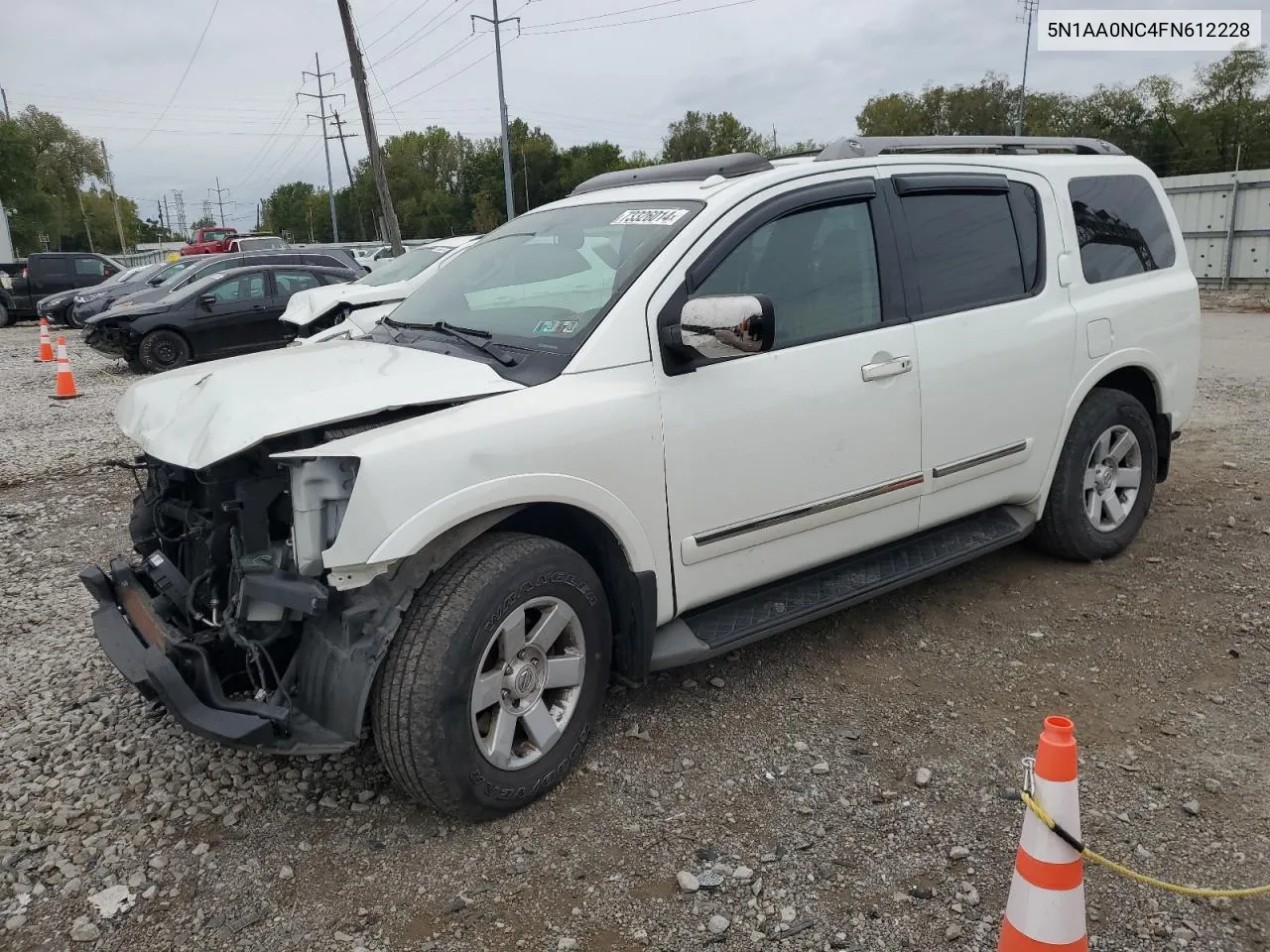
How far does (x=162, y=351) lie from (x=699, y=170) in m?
11.8

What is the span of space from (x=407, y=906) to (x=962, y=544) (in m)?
2.65

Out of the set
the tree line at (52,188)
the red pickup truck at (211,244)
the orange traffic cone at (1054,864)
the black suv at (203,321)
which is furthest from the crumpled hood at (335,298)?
the tree line at (52,188)

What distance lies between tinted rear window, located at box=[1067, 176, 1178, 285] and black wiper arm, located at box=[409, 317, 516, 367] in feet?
9.38

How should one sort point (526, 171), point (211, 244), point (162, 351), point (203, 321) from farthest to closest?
1. point (526, 171)
2. point (211, 244)
3. point (203, 321)
4. point (162, 351)

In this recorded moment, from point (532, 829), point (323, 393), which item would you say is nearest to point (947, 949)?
point (532, 829)

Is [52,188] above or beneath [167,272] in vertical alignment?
above

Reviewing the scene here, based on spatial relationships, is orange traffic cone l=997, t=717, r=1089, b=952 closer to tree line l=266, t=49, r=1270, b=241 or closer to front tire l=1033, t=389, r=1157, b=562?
front tire l=1033, t=389, r=1157, b=562

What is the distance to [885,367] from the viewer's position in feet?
11.7

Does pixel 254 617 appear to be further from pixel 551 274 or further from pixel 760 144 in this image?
pixel 760 144

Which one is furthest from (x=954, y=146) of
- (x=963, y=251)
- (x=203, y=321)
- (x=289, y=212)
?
(x=289, y=212)

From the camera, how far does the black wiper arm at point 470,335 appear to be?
3.09m

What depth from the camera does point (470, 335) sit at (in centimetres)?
336

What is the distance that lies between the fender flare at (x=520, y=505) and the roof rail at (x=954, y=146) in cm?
168

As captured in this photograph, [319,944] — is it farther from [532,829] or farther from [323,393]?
[323,393]
